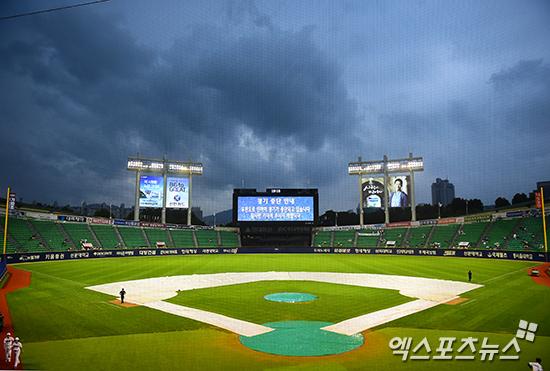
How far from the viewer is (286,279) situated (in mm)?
35969

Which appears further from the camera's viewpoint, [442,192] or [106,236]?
[442,192]

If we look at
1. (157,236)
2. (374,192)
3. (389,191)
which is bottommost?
(157,236)

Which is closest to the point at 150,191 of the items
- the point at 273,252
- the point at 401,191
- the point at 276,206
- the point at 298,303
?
the point at 276,206

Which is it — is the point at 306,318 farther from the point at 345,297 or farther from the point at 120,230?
the point at 120,230

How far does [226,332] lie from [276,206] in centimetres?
6564

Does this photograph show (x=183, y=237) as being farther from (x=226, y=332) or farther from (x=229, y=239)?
(x=226, y=332)

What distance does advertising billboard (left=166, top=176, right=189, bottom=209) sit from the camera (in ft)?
276

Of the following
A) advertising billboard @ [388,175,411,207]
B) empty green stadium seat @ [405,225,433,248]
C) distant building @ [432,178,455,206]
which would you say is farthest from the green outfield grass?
distant building @ [432,178,455,206]

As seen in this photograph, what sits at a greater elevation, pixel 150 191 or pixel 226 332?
pixel 150 191

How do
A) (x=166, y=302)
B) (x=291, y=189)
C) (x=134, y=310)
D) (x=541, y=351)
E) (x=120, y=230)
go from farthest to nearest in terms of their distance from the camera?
(x=291, y=189) → (x=120, y=230) → (x=166, y=302) → (x=134, y=310) → (x=541, y=351)

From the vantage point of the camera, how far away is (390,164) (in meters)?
87.1

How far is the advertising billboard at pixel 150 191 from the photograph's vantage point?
81.1m

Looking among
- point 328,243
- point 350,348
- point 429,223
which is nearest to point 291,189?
point 328,243

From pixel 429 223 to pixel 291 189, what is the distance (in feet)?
107
